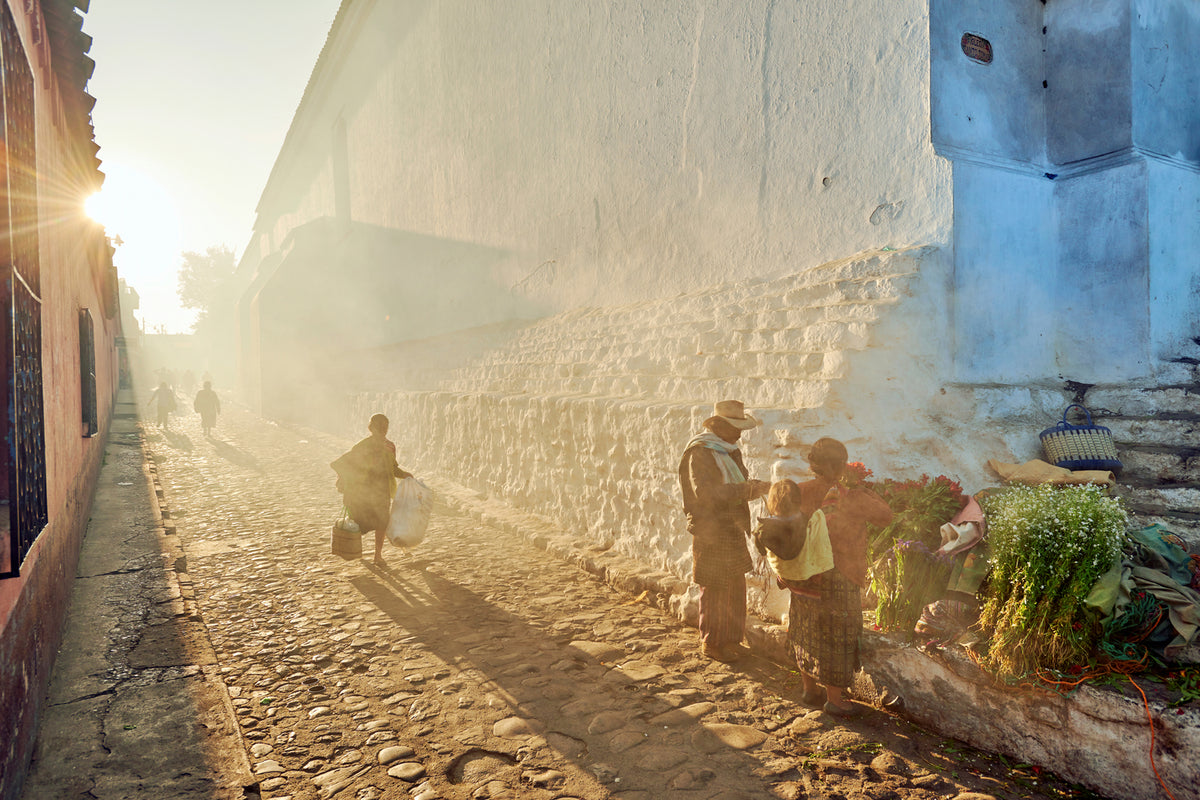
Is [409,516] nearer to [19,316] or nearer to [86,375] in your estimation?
[19,316]

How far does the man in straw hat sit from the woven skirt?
773 mm

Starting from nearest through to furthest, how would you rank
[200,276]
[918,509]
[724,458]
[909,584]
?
[909,584]
[918,509]
[724,458]
[200,276]

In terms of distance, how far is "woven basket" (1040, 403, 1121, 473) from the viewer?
446 cm

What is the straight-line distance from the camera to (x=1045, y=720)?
3.03 meters

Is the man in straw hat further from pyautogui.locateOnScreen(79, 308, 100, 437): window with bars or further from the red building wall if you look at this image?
pyautogui.locateOnScreen(79, 308, 100, 437): window with bars

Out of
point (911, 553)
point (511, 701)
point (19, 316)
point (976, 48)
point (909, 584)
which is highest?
point (976, 48)

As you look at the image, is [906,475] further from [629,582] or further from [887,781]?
[629,582]

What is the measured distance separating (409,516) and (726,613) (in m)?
3.39

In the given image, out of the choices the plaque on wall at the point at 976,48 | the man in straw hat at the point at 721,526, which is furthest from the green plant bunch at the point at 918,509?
the plaque on wall at the point at 976,48

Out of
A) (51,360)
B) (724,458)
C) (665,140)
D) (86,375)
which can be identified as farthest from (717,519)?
(86,375)

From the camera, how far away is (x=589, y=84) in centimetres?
825

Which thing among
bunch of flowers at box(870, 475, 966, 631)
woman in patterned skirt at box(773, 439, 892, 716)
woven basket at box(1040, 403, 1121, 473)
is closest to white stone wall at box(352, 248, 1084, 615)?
woven basket at box(1040, 403, 1121, 473)

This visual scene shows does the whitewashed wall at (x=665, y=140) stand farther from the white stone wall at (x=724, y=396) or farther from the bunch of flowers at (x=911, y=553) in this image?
the bunch of flowers at (x=911, y=553)

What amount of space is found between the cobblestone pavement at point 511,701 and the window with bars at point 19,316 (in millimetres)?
1504
